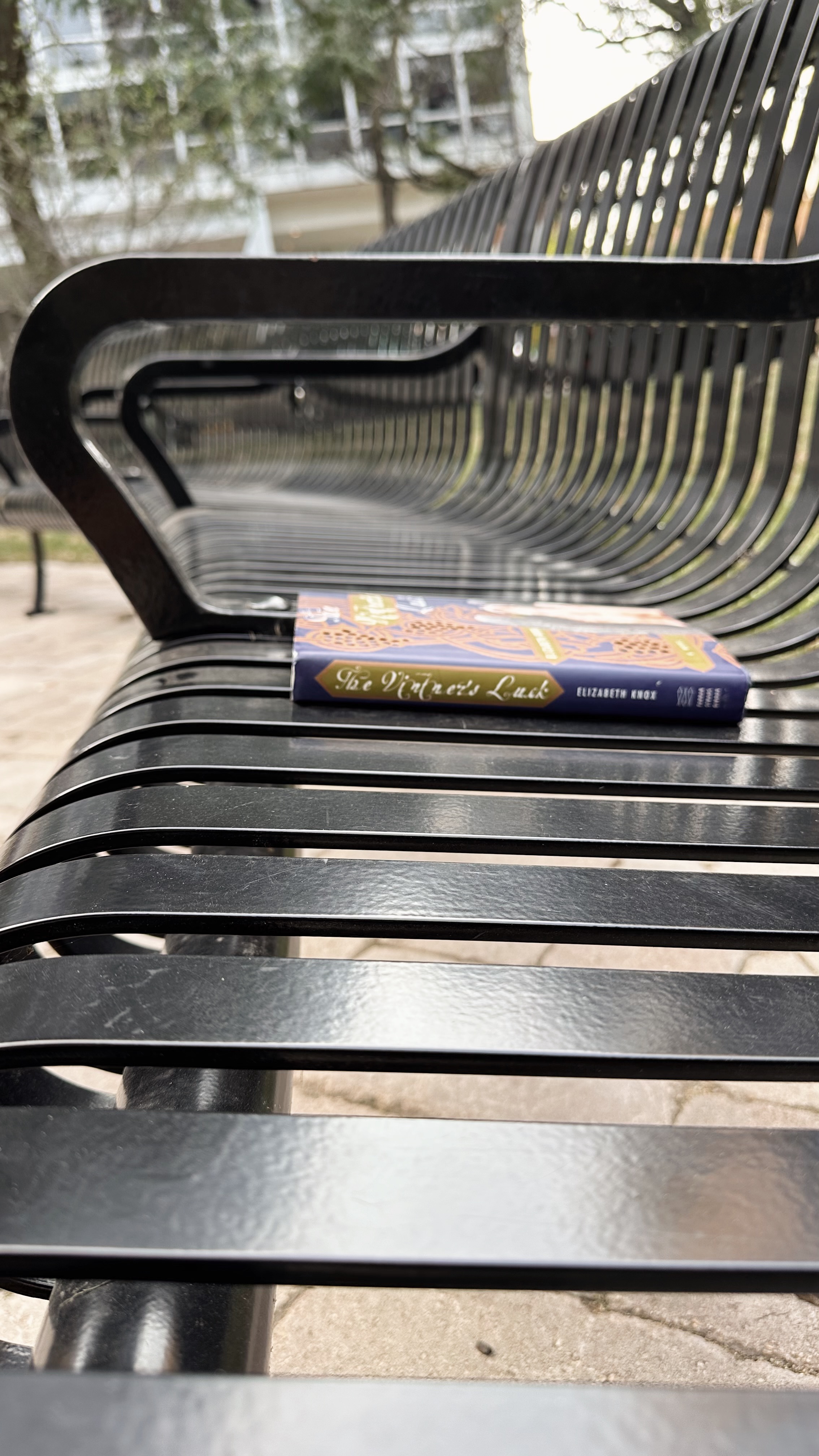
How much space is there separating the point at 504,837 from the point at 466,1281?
0.40 m

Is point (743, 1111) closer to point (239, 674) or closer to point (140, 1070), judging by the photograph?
point (239, 674)

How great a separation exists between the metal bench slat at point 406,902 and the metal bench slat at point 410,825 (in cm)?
2

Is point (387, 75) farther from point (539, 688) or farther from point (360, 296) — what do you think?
point (539, 688)

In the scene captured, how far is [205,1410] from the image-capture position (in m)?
0.35

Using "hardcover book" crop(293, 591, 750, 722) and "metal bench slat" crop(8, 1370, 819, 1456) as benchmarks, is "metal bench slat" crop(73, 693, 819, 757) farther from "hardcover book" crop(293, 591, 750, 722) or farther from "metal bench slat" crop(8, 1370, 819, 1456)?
"metal bench slat" crop(8, 1370, 819, 1456)

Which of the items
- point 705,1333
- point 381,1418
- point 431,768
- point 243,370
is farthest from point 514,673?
point 243,370

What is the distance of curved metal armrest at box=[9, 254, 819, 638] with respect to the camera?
104 centimetres

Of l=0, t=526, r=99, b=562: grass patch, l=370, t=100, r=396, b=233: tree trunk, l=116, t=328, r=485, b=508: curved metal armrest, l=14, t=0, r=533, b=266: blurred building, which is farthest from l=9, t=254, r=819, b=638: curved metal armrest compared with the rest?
l=370, t=100, r=396, b=233: tree trunk

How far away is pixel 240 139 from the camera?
37.1 feet

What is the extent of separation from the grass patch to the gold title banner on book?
18.1ft

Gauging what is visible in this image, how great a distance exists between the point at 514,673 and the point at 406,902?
0.44 m

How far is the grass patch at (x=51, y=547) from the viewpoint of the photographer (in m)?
6.69

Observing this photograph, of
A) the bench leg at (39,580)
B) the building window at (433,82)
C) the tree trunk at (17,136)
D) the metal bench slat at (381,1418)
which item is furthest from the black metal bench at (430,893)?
the building window at (433,82)

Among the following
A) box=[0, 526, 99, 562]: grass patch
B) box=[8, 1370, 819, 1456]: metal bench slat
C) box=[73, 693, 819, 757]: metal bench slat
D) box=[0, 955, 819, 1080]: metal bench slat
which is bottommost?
box=[0, 526, 99, 562]: grass patch
